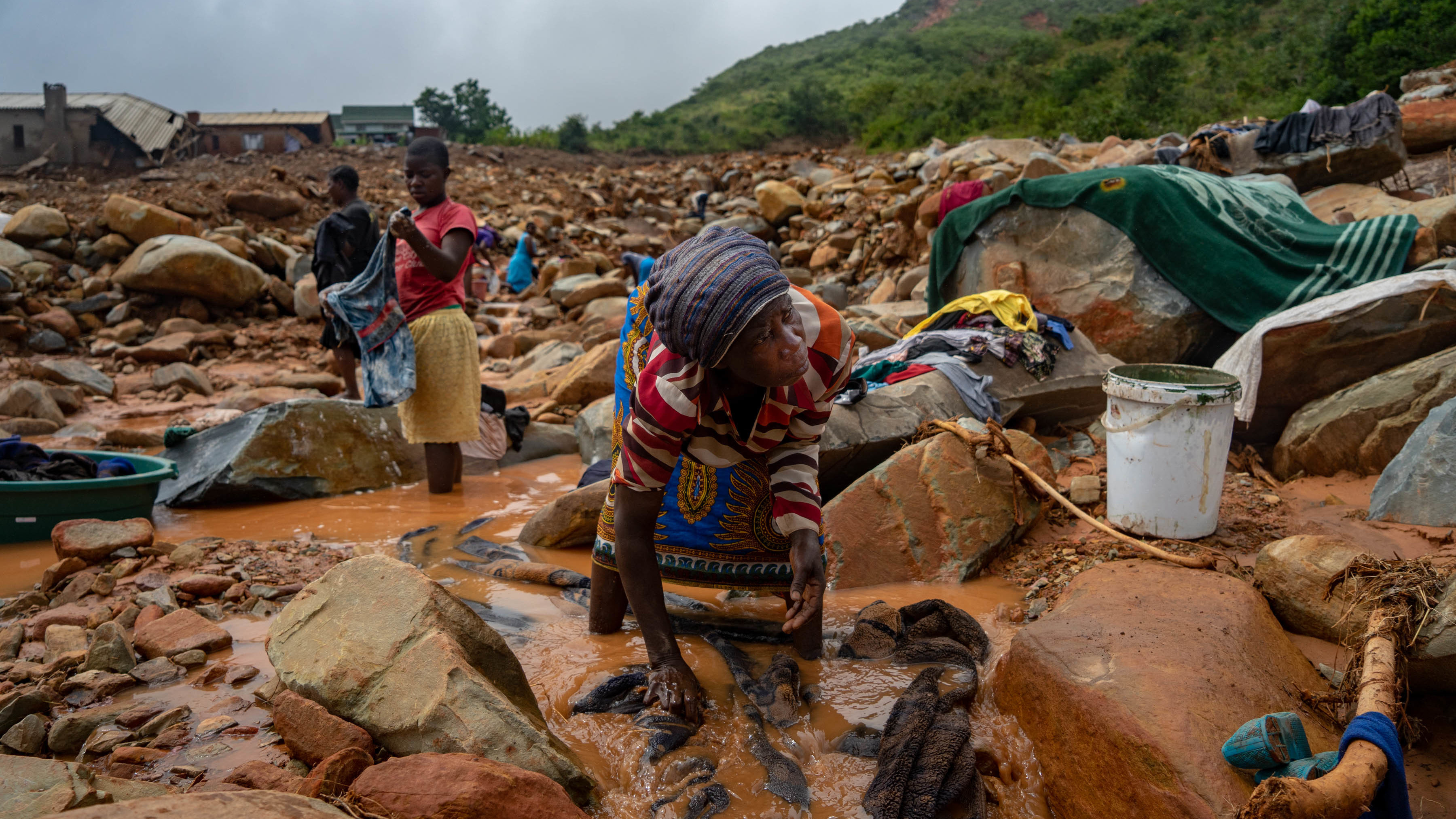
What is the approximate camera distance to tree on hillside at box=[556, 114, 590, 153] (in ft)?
98.2

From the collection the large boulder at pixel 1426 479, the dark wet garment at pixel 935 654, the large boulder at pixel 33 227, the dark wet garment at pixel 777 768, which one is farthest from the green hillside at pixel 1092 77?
the large boulder at pixel 33 227

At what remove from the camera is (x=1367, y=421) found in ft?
12.8

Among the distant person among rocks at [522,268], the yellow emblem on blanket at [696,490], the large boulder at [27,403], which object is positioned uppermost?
the distant person among rocks at [522,268]

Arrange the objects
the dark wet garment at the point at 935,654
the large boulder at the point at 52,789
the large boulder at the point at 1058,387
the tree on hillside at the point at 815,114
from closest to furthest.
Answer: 1. the large boulder at the point at 52,789
2. the dark wet garment at the point at 935,654
3. the large boulder at the point at 1058,387
4. the tree on hillside at the point at 815,114

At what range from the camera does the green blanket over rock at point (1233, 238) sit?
206 inches

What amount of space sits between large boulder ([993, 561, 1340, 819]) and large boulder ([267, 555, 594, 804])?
3.71ft

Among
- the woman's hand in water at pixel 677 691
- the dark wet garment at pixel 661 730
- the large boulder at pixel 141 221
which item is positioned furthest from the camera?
the large boulder at pixel 141 221

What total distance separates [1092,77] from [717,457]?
21.6 meters

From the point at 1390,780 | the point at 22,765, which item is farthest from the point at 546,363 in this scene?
the point at 1390,780

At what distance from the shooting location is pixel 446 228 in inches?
165

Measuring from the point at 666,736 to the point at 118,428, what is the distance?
5.93 meters

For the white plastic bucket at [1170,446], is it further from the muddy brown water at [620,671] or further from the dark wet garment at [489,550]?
the dark wet garment at [489,550]

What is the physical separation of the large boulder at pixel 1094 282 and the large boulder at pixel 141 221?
32.4ft

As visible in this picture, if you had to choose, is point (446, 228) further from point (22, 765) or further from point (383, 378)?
point (22, 765)
